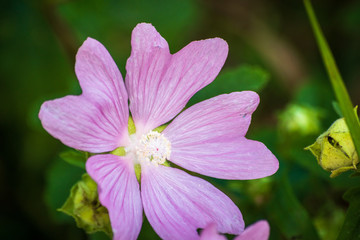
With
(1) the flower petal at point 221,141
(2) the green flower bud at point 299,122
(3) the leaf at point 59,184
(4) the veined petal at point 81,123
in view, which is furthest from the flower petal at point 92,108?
(2) the green flower bud at point 299,122

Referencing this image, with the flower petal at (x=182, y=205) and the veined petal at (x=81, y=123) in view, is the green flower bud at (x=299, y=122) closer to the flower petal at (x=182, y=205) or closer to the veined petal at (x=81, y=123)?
the flower petal at (x=182, y=205)

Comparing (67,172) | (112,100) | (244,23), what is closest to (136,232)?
(112,100)

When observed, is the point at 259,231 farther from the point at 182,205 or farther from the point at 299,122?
the point at 299,122

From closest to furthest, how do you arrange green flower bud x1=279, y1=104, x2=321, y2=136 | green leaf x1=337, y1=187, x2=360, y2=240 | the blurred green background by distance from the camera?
Answer: 1. green leaf x1=337, y1=187, x2=360, y2=240
2. the blurred green background
3. green flower bud x1=279, y1=104, x2=321, y2=136

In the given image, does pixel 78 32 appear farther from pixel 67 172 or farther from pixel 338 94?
pixel 338 94

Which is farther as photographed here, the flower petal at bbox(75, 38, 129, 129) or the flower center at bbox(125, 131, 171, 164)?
the flower center at bbox(125, 131, 171, 164)

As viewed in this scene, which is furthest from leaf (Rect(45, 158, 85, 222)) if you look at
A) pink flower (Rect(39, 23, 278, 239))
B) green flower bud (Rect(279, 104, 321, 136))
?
green flower bud (Rect(279, 104, 321, 136))

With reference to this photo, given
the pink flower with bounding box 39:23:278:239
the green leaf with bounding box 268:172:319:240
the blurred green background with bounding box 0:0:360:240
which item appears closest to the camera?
the pink flower with bounding box 39:23:278:239

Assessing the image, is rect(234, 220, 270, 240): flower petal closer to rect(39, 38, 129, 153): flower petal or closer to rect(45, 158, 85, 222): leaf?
rect(39, 38, 129, 153): flower petal
